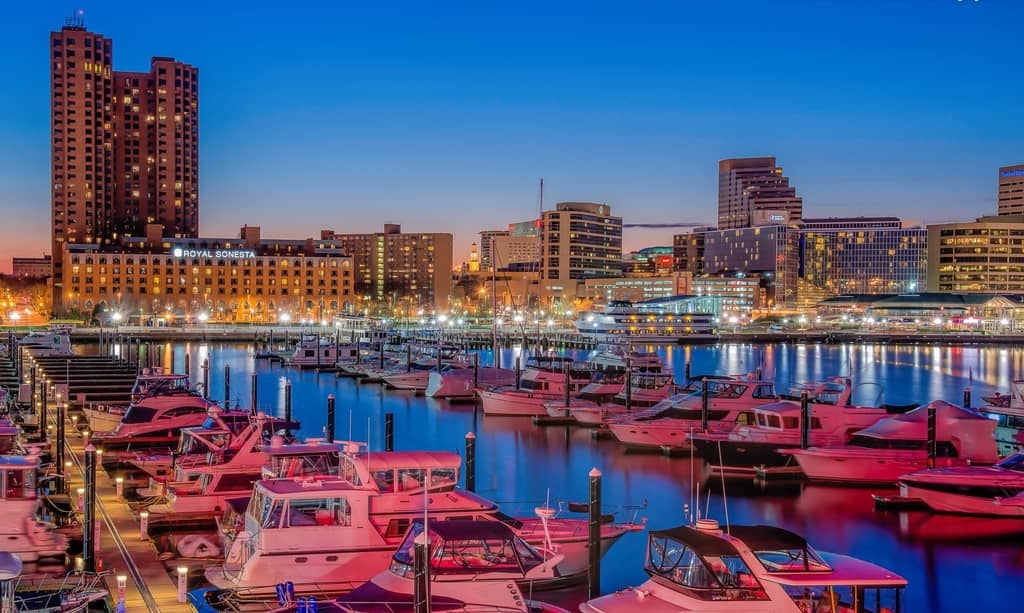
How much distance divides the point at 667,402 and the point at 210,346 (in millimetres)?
82116

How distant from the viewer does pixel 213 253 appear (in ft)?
534

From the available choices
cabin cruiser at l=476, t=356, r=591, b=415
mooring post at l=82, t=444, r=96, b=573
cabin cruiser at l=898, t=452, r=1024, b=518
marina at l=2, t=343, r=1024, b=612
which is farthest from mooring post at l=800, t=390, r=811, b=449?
mooring post at l=82, t=444, r=96, b=573

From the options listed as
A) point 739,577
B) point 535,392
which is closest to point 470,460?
point 739,577

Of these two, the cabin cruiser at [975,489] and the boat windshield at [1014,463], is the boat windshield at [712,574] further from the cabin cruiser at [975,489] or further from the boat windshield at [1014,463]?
the boat windshield at [1014,463]

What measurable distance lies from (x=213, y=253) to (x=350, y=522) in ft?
501

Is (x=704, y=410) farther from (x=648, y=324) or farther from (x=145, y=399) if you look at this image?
(x=648, y=324)

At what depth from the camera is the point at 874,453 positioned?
31.3 metres

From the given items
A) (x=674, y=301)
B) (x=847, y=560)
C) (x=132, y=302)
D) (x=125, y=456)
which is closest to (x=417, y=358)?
(x=125, y=456)

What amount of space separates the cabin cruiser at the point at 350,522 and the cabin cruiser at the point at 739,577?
3.12m

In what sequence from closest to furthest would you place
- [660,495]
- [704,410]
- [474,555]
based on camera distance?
[474,555]
[660,495]
[704,410]

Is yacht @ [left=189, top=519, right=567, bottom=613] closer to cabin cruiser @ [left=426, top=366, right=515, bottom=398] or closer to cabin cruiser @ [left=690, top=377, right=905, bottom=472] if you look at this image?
cabin cruiser @ [left=690, top=377, right=905, bottom=472]

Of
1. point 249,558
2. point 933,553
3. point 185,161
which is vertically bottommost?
→ point 933,553

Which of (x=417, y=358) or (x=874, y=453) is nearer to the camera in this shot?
(x=874, y=453)

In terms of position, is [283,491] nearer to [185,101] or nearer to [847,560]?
[847,560]
